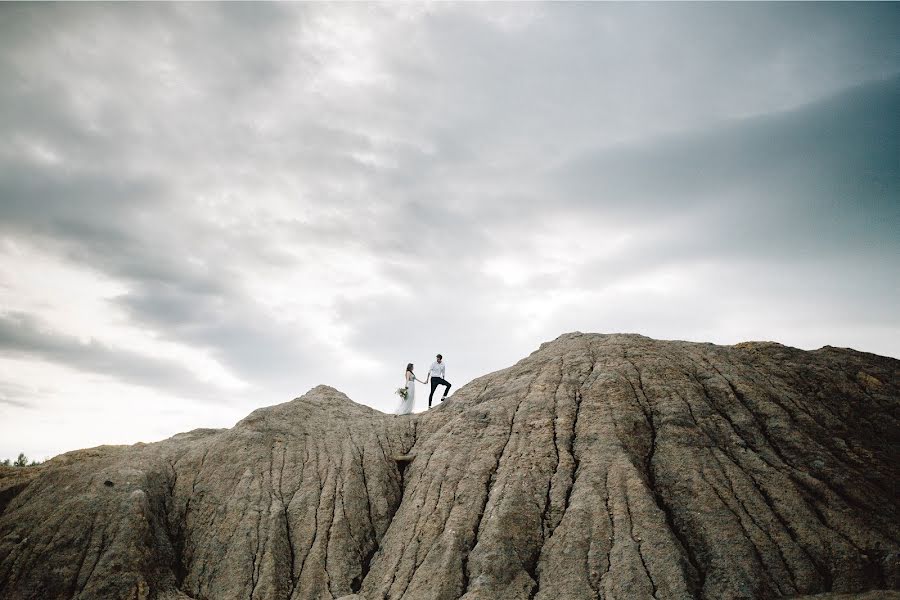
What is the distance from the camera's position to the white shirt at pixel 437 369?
27.0 metres

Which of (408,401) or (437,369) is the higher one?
(437,369)

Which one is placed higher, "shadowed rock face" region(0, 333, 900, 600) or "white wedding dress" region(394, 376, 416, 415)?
"white wedding dress" region(394, 376, 416, 415)

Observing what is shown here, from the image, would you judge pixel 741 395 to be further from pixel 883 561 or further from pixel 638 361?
pixel 883 561

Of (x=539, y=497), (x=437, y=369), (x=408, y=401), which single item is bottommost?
(x=539, y=497)

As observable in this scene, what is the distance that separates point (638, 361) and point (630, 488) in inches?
277

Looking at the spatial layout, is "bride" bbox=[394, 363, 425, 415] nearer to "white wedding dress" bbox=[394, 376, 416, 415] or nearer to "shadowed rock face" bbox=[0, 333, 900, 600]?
"white wedding dress" bbox=[394, 376, 416, 415]

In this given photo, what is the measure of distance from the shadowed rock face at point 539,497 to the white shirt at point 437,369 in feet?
10.3

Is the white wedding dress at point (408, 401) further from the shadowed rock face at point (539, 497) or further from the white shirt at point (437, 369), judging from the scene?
the shadowed rock face at point (539, 497)

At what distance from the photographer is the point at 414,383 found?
90.0ft

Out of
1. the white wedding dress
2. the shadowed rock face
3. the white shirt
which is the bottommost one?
the shadowed rock face

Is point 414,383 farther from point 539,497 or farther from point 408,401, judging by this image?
point 539,497

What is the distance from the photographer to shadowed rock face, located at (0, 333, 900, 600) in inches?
581

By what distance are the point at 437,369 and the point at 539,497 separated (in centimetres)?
1093

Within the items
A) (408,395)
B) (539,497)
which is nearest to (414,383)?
(408,395)
